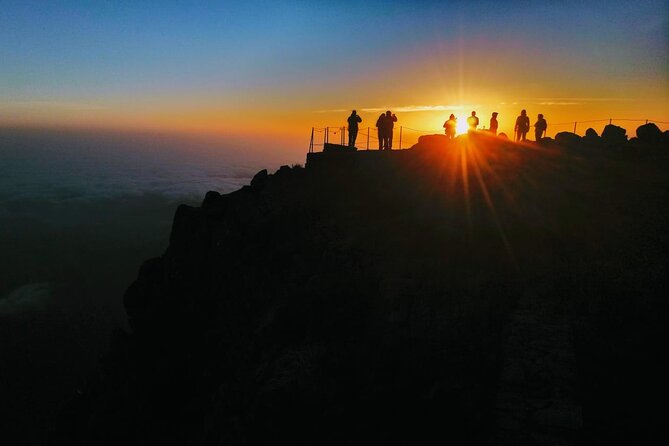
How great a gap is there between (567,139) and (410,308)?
58.6ft

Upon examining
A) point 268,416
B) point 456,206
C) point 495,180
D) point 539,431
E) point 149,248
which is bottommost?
point 149,248

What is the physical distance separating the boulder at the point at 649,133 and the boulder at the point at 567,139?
10.6 feet

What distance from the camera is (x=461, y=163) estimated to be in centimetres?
1795

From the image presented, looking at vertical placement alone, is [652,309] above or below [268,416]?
above

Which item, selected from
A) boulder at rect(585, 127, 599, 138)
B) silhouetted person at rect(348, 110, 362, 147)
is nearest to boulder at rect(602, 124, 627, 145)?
boulder at rect(585, 127, 599, 138)

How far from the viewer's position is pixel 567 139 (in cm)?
2341

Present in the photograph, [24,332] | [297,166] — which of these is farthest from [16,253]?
[297,166]

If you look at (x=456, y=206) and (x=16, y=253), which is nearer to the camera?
(x=456, y=206)

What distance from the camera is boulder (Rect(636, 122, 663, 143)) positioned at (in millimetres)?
22938

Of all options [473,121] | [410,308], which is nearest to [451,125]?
[473,121]

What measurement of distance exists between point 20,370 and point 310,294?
8112 cm

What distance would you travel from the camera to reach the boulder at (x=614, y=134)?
2331cm

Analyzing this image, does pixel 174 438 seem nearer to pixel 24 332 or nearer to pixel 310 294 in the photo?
pixel 310 294

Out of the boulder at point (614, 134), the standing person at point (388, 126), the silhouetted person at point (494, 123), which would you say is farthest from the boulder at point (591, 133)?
the standing person at point (388, 126)
